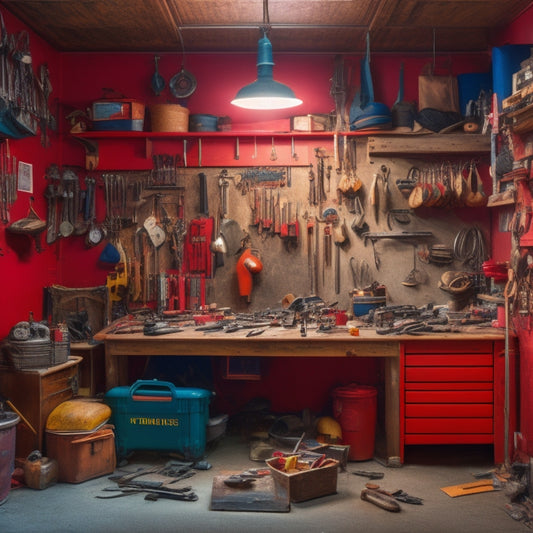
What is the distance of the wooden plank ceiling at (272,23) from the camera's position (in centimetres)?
488

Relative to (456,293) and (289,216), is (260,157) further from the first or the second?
(456,293)

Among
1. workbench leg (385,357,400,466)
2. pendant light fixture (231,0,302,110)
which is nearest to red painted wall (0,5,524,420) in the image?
pendant light fixture (231,0,302,110)

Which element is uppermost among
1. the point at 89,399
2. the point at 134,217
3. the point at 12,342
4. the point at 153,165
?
the point at 153,165

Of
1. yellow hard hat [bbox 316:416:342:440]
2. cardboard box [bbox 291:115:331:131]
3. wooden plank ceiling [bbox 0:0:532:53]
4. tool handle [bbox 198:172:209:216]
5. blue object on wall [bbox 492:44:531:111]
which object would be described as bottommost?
yellow hard hat [bbox 316:416:342:440]

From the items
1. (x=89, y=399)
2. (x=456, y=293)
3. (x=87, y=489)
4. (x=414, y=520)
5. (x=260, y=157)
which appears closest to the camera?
(x=414, y=520)

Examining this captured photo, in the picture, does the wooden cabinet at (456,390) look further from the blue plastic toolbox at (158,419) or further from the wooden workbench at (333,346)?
the blue plastic toolbox at (158,419)

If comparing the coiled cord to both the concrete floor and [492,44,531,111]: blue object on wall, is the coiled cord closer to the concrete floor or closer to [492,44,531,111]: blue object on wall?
[492,44,531,111]: blue object on wall

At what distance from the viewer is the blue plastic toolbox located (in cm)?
454

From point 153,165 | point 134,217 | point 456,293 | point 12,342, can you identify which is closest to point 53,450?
point 12,342

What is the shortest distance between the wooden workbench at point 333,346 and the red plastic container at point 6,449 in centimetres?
89

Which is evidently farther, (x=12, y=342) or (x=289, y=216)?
(x=289, y=216)

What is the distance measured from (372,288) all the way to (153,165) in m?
2.19

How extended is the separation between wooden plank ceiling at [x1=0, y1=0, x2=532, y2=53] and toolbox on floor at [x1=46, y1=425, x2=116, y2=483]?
310 cm

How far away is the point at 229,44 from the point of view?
5.72m
